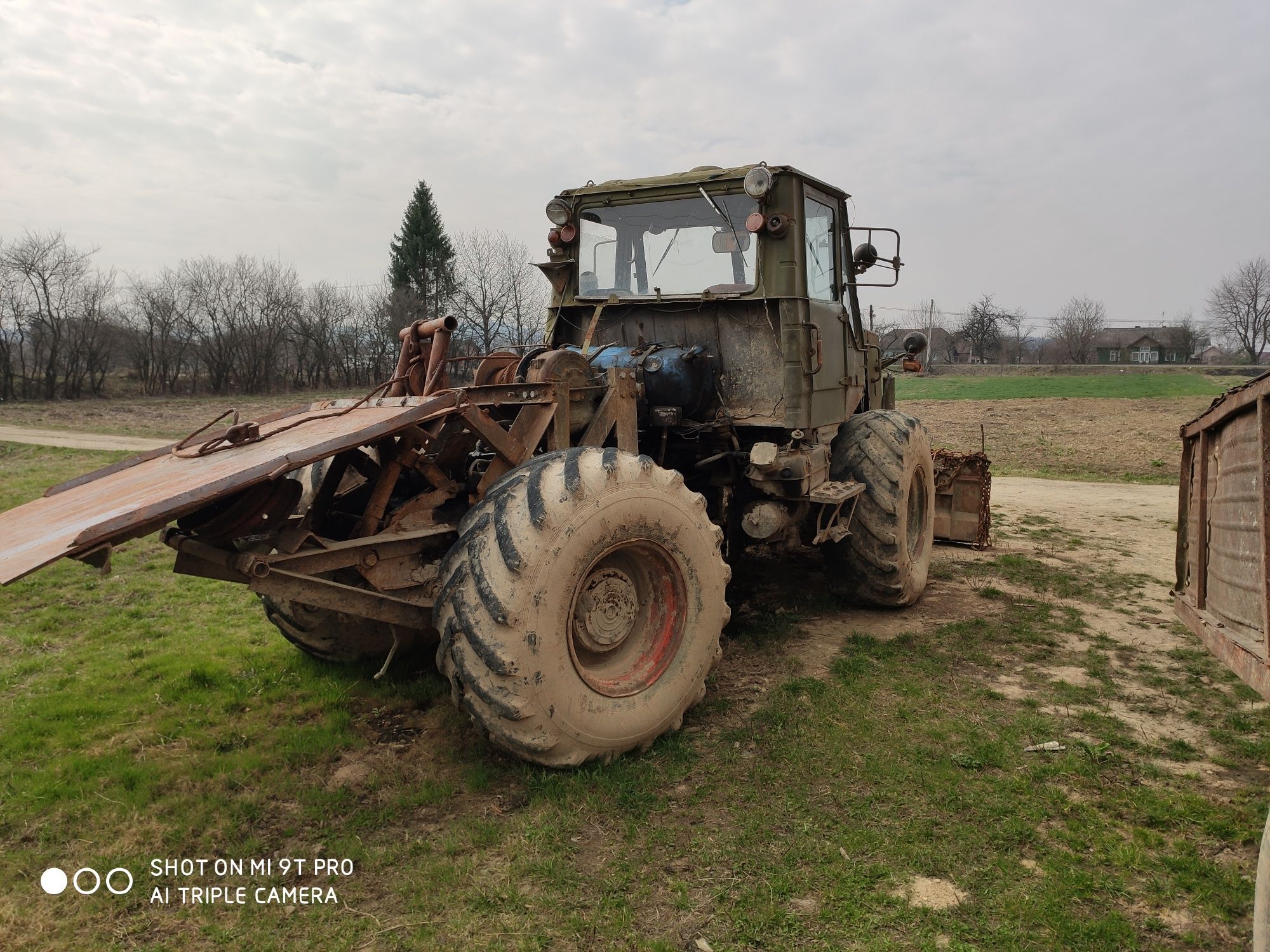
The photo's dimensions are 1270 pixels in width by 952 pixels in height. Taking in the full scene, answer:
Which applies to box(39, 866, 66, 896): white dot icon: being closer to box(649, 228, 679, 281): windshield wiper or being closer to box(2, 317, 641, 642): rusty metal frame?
box(2, 317, 641, 642): rusty metal frame

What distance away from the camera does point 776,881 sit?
2.81 metres

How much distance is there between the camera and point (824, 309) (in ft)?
17.9

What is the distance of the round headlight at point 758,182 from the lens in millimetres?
4691

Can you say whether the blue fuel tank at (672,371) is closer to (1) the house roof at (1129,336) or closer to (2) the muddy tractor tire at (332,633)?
(2) the muddy tractor tire at (332,633)

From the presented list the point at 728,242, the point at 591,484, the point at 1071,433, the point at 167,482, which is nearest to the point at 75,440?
the point at 728,242

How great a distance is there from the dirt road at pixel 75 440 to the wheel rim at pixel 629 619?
14055mm

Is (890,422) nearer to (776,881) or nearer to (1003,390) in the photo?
(776,881)

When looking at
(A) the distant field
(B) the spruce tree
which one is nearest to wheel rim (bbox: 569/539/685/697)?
(A) the distant field

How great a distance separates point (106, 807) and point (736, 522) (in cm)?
367

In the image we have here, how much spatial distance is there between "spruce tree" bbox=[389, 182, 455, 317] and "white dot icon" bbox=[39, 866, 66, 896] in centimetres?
3901

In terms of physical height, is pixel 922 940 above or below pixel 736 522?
below

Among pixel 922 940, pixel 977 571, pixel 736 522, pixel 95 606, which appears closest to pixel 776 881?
pixel 922 940

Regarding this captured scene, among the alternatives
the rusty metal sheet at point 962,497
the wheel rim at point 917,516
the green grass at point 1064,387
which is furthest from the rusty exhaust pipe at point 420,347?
the green grass at point 1064,387

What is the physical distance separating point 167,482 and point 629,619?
6.24 ft
